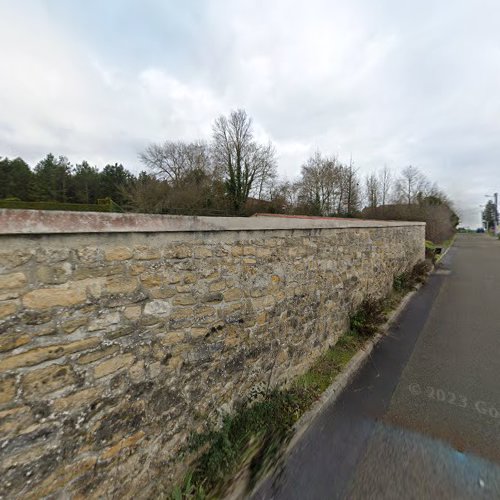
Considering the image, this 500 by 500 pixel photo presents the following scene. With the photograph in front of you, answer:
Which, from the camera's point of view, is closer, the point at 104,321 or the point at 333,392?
the point at 104,321

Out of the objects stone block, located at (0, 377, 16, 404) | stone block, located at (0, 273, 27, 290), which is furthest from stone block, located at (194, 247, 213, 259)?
stone block, located at (0, 377, 16, 404)

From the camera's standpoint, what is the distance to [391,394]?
146 inches

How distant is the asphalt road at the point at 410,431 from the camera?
7.99 ft

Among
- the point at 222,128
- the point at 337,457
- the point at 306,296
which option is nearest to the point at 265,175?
the point at 222,128

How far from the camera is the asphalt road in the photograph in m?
2.44

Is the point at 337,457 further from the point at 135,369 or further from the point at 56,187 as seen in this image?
the point at 56,187

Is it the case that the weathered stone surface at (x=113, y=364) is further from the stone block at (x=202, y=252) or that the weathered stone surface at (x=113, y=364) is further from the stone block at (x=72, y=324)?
the stone block at (x=202, y=252)

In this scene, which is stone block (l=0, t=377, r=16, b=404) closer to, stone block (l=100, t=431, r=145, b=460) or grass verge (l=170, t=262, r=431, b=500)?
stone block (l=100, t=431, r=145, b=460)

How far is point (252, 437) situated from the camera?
2781 mm

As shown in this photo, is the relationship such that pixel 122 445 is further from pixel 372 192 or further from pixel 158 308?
pixel 372 192

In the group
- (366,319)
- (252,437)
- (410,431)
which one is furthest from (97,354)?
(366,319)

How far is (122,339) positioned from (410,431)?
11.0ft

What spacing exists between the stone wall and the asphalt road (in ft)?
3.14

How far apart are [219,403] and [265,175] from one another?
27336 mm
